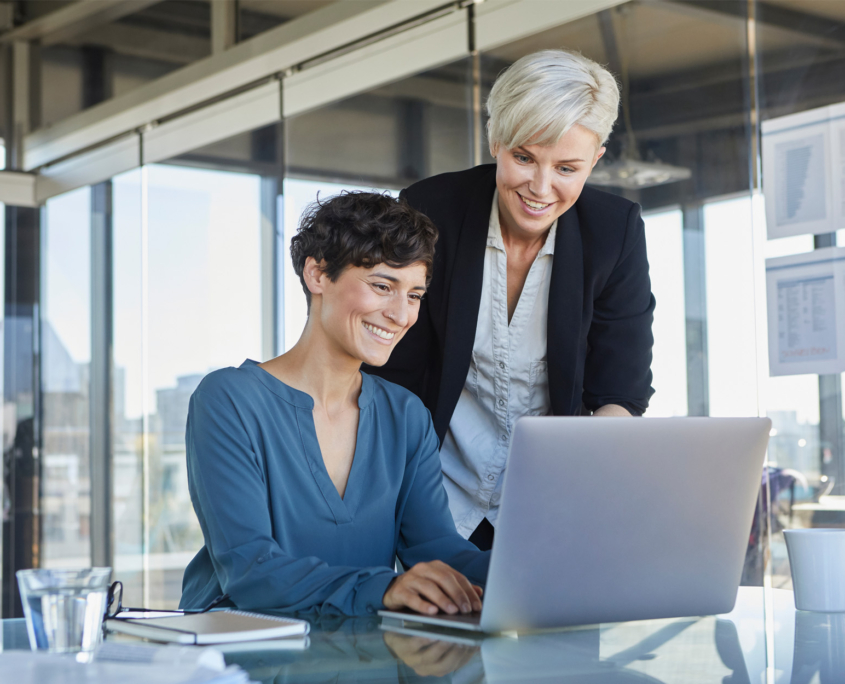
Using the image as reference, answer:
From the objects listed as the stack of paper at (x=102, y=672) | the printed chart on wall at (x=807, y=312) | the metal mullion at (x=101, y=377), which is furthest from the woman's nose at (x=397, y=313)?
the metal mullion at (x=101, y=377)

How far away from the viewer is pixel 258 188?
395 cm

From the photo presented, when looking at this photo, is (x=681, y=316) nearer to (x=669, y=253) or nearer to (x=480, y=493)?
(x=669, y=253)

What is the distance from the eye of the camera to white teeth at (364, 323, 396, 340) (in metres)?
1.55

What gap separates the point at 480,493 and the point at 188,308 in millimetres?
2792

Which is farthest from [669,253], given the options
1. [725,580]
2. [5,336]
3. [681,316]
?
[5,336]

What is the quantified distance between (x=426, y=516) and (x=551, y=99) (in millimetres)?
662

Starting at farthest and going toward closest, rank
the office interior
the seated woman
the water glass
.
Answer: the office interior, the seated woman, the water glass

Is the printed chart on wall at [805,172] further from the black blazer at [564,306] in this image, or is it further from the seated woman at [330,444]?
the seated woman at [330,444]

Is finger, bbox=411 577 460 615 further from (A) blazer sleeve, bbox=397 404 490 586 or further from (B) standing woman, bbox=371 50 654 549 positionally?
(B) standing woman, bbox=371 50 654 549

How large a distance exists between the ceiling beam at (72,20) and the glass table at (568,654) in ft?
14.2

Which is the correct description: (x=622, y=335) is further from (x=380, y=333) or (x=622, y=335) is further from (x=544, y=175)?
(x=380, y=333)

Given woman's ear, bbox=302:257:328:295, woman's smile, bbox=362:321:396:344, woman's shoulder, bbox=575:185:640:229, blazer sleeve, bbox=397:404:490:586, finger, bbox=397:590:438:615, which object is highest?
woman's shoulder, bbox=575:185:640:229

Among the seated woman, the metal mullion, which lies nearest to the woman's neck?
the seated woman

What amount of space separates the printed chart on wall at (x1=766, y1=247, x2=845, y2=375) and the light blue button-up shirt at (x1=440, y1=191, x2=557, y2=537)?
3.13 ft
